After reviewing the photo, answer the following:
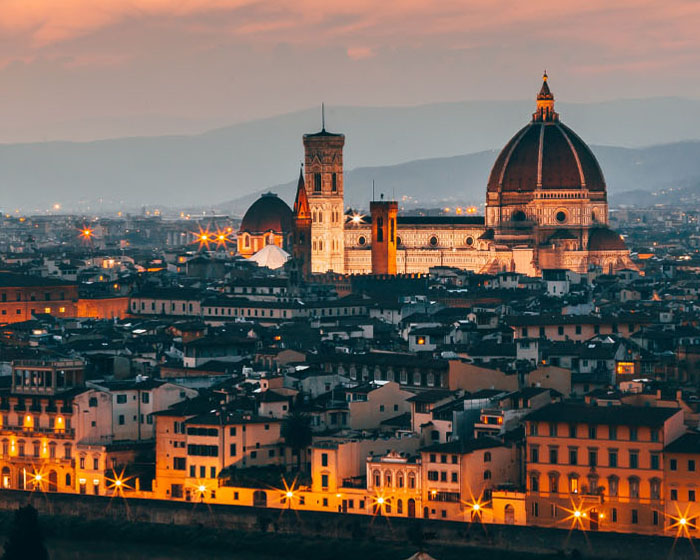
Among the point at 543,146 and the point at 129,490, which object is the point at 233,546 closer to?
the point at 129,490

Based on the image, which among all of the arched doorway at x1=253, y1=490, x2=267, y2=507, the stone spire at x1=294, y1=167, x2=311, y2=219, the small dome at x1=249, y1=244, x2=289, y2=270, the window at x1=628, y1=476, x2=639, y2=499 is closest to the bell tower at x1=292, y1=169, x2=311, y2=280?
the stone spire at x1=294, y1=167, x2=311, y2=219

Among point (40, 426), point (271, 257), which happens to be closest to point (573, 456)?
point (40, 426)

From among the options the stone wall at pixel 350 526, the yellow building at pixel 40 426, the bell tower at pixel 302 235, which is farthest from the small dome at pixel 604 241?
the stone wall at pixel 350 526

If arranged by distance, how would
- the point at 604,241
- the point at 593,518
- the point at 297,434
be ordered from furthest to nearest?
the point at 604,241 → the point at 297,434 → the point at 593,518

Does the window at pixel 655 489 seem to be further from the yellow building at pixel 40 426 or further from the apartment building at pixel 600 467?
the yellow building at pixel 40 426

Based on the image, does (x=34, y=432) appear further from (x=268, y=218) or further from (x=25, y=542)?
(x=268, y=218)

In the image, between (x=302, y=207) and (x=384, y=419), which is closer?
(x=384, y=419)
